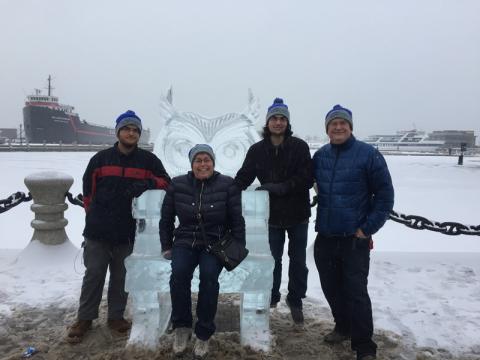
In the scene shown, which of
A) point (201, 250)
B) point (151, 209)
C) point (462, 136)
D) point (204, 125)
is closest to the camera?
point (201, 250)

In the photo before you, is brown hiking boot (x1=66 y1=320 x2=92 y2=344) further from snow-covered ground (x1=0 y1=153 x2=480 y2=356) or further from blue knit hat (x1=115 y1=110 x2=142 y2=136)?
blue knit hat (x1=115 y1=110 x2=142 y2=136)

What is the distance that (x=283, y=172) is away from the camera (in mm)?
2963

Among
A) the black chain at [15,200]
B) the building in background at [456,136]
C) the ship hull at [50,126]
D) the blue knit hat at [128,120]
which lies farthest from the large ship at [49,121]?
the building in background at [456,136]

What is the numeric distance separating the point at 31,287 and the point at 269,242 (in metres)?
2.43

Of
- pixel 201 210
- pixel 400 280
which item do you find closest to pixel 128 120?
pixel 201 210

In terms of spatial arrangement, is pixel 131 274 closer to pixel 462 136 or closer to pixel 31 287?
pixel 31 287

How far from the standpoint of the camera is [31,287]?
12.4ft

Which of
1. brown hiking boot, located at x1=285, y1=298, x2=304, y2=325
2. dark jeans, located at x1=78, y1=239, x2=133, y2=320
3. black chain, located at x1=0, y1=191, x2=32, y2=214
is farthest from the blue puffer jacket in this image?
black chain, located at x1=0, y1=191, x2=32, y2=214

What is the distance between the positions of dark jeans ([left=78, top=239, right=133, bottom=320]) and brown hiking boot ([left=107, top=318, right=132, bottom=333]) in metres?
0.03

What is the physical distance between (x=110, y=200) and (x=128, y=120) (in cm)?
60

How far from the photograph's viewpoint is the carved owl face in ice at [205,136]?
394cm

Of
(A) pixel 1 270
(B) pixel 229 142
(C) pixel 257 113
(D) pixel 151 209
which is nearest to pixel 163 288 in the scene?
(D) pixel 151 209

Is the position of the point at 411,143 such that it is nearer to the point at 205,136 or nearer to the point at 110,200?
the point at 205,136

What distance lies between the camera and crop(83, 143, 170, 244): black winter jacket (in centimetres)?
286
